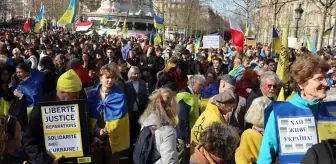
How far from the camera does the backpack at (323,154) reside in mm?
2195

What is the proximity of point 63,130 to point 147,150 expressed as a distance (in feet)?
2.71

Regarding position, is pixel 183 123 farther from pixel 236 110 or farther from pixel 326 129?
pixel 326 129

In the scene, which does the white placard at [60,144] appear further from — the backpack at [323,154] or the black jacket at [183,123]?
the backpack at [323,154]

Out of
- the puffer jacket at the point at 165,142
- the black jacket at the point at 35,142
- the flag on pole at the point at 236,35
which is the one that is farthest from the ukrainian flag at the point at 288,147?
the flag on pole at the point at 236,35

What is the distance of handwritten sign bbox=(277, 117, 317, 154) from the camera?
3.48 metres

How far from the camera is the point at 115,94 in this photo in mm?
6195

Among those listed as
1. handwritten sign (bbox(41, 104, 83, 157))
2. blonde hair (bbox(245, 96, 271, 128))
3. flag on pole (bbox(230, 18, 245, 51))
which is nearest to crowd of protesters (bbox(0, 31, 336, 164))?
blonde hair (bbox(245, 96, 271, 128))

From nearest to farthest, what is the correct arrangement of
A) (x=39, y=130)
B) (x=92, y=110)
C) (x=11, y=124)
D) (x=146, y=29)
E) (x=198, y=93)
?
(x=11, y=124) < (x=39, y=130) < (x=92, y=110) < (x=198, y=93) < (x=146, y=29)

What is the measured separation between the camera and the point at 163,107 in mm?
5059

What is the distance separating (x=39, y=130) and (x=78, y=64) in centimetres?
361

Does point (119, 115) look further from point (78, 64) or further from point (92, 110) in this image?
point (78, 64)

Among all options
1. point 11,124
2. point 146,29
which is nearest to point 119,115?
point 11,124

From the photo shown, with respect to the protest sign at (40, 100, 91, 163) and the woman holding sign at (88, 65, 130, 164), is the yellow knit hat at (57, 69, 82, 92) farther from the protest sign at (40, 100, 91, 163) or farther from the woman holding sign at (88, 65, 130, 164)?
the woman holding sign at (88, 65, 130, 164)

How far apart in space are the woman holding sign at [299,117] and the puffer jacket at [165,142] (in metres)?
1.10
